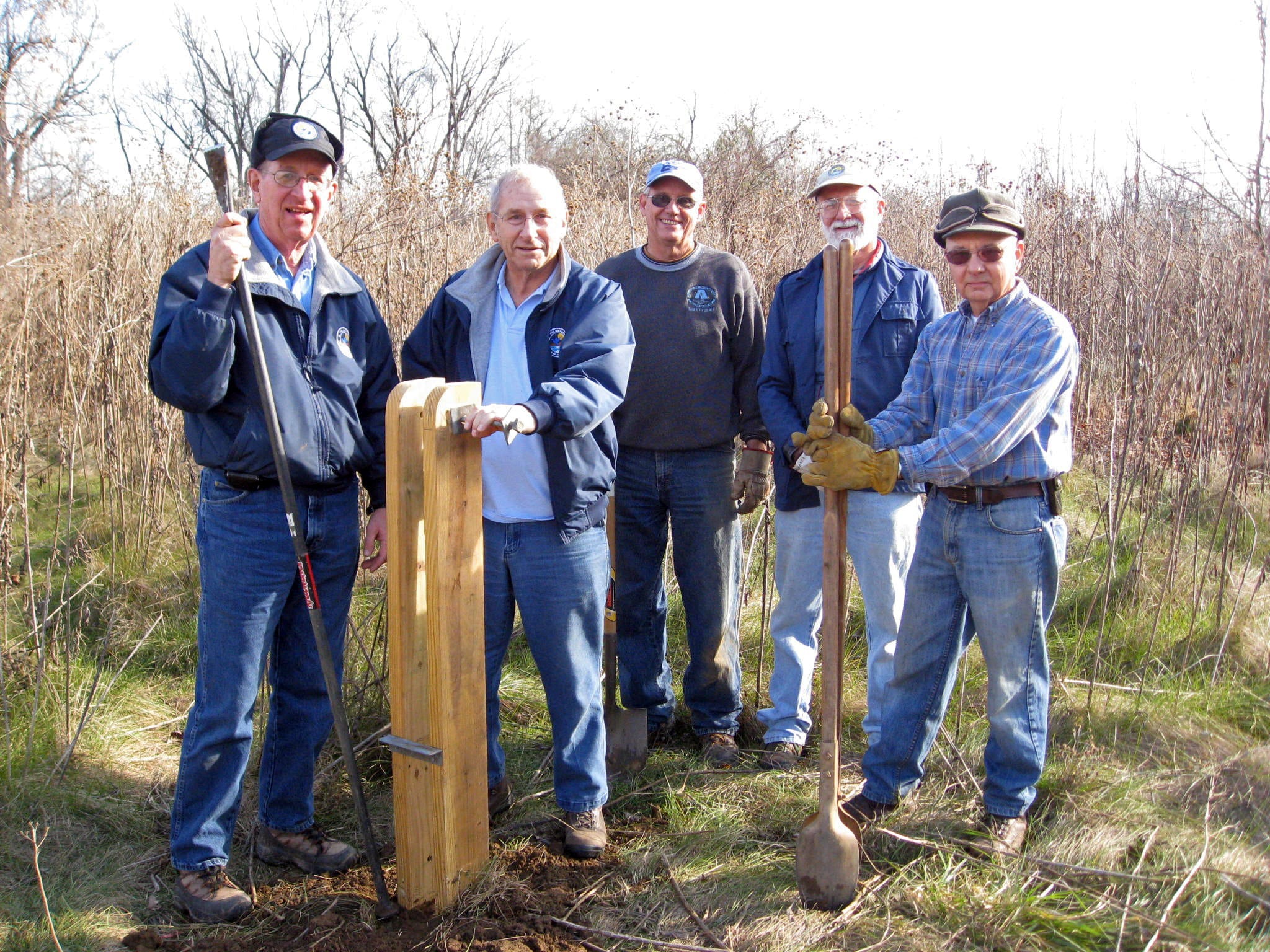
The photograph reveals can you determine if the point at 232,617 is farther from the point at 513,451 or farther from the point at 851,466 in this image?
the point at 851,466

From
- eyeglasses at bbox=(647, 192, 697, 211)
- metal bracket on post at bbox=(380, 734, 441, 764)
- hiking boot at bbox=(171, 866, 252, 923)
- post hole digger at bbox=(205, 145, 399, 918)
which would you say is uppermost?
eyeglasses at bbox=(647, 192, 697, 211)

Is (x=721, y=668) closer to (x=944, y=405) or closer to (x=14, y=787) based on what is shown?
(x=944, y=405)

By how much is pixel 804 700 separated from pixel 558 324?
73.5 inches

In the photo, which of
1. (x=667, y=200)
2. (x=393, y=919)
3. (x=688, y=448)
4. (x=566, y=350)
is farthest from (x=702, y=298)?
(x=393, y=919)

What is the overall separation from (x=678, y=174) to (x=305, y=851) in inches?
106

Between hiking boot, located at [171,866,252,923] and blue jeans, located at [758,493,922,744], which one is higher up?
blue jeans, located at [758,493,922,744]

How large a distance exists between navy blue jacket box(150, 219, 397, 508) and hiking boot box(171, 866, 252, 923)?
1.18 metres

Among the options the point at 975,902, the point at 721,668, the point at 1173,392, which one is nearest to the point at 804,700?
the point at 721,668

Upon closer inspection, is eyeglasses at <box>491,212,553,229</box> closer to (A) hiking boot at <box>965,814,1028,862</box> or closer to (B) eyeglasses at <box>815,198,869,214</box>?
(B) eyeglasses at <box>815,198,869,214</box>

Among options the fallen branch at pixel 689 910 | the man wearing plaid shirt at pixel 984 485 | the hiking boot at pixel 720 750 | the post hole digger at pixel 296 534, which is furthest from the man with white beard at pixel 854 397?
the post hole digger at pixel 296 534

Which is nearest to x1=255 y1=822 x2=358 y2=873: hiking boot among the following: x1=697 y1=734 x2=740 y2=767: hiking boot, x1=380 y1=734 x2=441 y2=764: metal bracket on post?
x1=380 y1=734 x2=441 y2=764: metal bracket on post

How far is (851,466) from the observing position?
269 cm

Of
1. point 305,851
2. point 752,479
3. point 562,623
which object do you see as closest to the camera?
point 562,623

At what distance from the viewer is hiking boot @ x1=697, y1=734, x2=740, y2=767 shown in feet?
12.4
